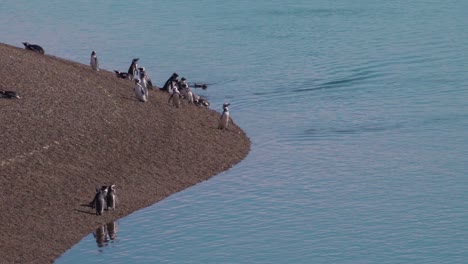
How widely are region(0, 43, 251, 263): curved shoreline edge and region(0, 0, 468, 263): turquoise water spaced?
768 mm

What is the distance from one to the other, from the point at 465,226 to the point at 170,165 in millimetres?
9368

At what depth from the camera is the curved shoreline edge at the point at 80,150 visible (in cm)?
2820

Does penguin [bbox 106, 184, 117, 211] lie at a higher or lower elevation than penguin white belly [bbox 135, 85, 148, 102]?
lower

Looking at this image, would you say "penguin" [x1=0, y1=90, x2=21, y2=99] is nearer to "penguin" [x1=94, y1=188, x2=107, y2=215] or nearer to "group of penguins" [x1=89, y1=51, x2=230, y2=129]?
→ "group of penguins" [x1=89, y1=51, x2=230, y2=129]

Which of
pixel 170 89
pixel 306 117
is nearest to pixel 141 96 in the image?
pixel 170 89

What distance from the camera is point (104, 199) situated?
2948cm

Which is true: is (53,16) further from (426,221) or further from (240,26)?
(426,221)

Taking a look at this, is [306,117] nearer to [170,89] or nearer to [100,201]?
[170,89]

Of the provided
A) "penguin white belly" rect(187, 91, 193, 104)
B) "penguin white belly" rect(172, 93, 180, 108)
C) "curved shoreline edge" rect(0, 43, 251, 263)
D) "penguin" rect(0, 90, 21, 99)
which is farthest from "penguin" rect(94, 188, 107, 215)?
"penguin white belly" rect(187, 91, 193, 104)

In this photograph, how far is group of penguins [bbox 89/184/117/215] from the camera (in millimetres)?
29141

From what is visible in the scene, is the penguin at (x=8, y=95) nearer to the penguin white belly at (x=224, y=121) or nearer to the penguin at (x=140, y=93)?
the penguin at (x=140, y=93)

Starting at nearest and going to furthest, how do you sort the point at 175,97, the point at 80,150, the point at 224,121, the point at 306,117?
the point at 80,150 < the point at 224,121 < the point at 175,97 < the point at 306,117

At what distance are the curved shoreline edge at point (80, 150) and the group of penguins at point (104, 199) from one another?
191mm

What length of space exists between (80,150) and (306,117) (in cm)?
1368
